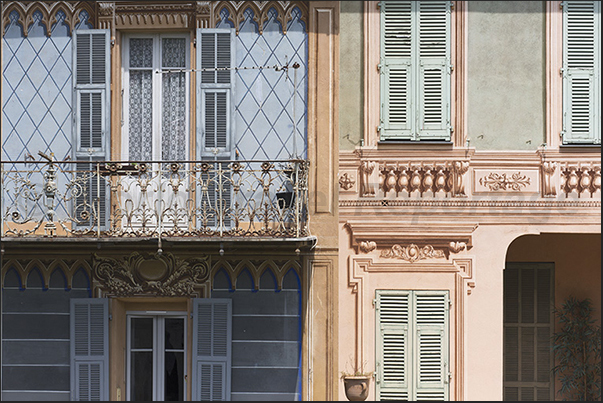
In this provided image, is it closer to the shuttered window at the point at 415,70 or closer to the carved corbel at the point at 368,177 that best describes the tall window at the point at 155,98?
the carved corbel at the point at 368,177

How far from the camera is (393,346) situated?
29.8 feet

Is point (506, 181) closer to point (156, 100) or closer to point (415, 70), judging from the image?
point (415, 70)

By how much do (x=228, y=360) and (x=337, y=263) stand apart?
1873 mm

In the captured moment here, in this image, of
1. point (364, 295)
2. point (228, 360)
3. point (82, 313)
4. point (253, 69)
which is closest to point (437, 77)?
point (253, 69)

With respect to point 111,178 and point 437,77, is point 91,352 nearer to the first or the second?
point 111,178

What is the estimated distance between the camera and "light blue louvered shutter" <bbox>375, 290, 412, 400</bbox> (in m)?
9.05

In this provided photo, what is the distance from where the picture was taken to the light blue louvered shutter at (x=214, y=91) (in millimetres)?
8953

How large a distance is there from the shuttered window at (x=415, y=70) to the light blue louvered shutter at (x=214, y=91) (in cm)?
200

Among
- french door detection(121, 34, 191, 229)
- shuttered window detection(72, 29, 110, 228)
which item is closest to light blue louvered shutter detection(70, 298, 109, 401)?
shuttered window detection(72, 29, 110, 228)

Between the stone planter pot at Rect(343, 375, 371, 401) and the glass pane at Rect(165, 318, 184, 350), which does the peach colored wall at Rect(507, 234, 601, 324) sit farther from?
the glass pane at Rect(165, 318, 184, 350)

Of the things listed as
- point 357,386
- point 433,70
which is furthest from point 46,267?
point 433,70

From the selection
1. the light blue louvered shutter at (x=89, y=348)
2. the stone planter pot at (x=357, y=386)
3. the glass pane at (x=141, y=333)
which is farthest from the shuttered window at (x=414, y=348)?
the light blue louvered shutter at (x=89, y=348)

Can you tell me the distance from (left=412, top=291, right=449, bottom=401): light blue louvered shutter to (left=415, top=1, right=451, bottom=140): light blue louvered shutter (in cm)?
214

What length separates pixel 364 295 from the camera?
29.7ft
